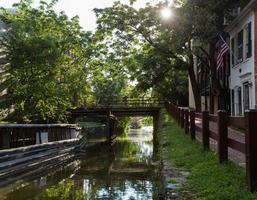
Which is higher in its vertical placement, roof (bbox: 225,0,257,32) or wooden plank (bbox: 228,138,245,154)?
roof (bbox: 225,0,257,32)

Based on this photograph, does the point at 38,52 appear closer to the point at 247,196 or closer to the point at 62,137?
the point at 62,137

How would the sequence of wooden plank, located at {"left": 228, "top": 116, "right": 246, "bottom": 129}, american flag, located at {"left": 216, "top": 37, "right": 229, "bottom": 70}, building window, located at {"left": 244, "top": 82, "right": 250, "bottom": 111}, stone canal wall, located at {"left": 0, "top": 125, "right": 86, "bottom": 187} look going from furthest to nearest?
american flag, located at {"left": 216, "top": 37, "right": 229, "bottom": 70}, building window, located at {"left": 244, "top": 82, "right": 250, "bottom": 111}, stone canal wall, located at {"left": 0, "top": 125, "right": 86, "bottom": 187}, wooden plank, located at {"left": 228, "top": 116, "right": 246, "bottom": 129}

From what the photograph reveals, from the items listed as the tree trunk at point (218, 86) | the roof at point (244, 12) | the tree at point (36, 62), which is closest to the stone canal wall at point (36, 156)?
the tree at point (36, 62)

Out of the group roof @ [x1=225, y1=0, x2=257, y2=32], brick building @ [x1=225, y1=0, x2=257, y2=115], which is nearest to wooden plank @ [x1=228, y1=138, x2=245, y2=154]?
brick building @ [x1=225, y1=0, x2=257, y2=115]

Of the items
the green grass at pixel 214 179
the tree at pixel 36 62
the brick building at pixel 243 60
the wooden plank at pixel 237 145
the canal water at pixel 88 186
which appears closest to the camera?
the green grass at pixel 214 179

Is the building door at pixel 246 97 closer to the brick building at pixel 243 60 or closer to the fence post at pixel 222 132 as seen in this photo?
the brick building at pixel 243 60

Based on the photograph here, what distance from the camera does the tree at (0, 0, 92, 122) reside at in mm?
32812

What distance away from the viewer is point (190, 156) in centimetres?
1323

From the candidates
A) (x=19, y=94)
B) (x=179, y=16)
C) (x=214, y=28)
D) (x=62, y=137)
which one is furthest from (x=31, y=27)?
(x=214, y=28)

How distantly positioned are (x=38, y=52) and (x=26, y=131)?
34.6 ft

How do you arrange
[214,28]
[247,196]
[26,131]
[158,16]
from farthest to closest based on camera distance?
[158,16]
[214,28]
[26,131]
[247,196]

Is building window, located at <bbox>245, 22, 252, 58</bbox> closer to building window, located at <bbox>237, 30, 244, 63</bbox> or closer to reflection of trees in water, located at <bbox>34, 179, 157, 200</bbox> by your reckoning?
building window, located at <bbox>237, 30, 244, 63</bbox>

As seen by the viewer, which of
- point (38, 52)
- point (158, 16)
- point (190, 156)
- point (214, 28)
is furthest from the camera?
point (158, 16)

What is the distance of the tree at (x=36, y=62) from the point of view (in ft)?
108
